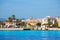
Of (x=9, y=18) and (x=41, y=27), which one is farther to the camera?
(x=41, y=27)

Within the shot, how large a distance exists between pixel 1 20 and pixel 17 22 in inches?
28.1

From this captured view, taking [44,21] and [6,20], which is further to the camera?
[44,21]

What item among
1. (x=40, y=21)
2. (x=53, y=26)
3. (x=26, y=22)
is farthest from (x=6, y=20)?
(x=53, y=26)

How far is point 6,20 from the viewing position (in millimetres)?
8305

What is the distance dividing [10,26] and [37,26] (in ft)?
3.36

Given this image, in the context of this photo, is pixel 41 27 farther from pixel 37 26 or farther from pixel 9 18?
pixel 9 18

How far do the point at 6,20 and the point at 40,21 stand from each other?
4.42 feet

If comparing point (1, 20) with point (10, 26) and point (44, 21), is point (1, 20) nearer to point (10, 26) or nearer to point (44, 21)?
point (10, 26)

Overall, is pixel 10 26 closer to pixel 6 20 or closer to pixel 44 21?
pixel 6 20

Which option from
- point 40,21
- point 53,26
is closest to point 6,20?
point 40,21

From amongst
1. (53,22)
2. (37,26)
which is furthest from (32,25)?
(53,22)

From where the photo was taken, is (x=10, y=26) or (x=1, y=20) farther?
(x=10, y=26)

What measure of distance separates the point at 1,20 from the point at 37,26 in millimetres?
1492

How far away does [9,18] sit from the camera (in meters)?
8.41
